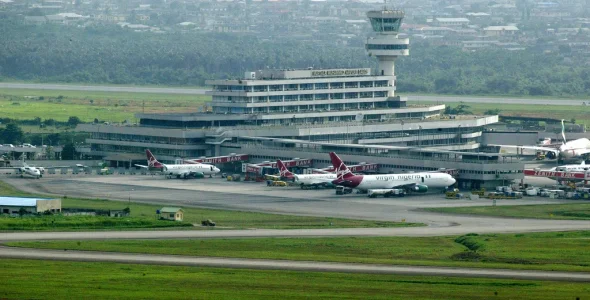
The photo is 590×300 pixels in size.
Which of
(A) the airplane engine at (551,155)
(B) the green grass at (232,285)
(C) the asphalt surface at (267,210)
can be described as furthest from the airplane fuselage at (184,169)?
(B) the green grass at (232,285)

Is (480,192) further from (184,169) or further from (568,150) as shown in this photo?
(568,150)

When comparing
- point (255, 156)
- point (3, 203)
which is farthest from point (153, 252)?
point (255, 156)

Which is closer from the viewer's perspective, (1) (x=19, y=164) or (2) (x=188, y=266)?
(2) (x=188, y=266)

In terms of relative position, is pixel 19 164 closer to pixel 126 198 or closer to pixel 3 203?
pixel 126 198

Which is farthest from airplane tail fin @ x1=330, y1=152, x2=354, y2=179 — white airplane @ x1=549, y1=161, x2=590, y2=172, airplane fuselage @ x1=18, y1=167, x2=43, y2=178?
airplane fuselage @ x1=18, y1=167, x2=43, y2=178

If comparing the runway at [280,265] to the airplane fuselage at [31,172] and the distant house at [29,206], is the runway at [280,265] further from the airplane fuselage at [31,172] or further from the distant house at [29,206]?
the airplane fuselage at [31,172]
